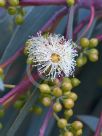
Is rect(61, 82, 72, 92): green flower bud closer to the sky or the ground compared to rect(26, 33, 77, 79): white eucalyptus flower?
closer to the ground

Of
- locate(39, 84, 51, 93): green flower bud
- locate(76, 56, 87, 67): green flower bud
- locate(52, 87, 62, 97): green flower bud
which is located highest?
locate(76, 56, 87, 67): green flower bud

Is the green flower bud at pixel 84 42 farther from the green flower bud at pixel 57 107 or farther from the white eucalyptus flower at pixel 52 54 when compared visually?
the green flower bud at pixel 57 107

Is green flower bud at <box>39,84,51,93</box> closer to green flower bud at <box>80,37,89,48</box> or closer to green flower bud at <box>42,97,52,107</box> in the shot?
green flower bud at <box>42,97,52,107</box>

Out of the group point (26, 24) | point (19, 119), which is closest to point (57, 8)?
point (26, 24)

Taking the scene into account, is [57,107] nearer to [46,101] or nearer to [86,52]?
[46,101]

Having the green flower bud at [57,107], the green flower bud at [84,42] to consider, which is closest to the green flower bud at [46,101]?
the green flower bud at [57,107]

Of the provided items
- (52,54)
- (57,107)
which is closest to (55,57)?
(52,54)

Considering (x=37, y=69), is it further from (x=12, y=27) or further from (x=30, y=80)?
(x=12, y=27)

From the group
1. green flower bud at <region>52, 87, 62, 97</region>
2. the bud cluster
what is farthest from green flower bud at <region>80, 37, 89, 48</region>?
green flower bud at <region>52, 87, 62, 97</region>

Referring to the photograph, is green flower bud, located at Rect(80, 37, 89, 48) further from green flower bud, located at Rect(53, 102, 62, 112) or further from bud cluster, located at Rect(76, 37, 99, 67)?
green flower bud, located at Rect(53, 102, 62, 112)
